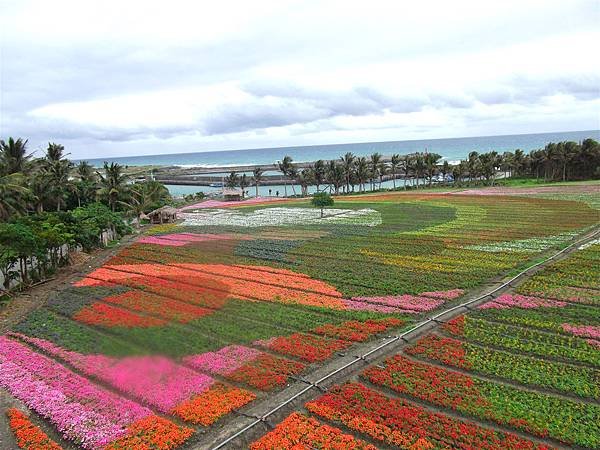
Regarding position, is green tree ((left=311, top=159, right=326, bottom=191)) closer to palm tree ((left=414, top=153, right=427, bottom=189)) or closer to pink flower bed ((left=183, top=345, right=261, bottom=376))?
palm tree ((left=414, top=153, right=427, bottom=189))

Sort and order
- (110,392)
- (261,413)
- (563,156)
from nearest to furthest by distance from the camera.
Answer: (261,413) → (110,392) → (563,156)

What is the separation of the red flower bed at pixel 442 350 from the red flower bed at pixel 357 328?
2.02 m

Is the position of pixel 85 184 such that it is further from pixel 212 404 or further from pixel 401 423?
pixel 401 423

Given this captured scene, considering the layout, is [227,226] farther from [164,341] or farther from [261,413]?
[261,413]

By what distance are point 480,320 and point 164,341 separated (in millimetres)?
15035

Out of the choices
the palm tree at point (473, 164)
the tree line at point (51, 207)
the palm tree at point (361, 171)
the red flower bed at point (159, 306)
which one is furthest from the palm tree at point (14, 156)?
the palm tree at point (473, 164)

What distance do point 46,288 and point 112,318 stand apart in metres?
10.2

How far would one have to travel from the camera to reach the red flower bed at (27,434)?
14352 mm

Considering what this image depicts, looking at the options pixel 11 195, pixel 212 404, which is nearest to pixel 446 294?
pixel 212 404

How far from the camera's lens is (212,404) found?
52.7 ft

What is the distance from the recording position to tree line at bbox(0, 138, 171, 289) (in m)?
30.6

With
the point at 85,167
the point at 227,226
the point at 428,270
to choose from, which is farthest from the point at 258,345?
the point at 85,167

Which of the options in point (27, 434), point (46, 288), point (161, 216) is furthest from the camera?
point (161, 216)

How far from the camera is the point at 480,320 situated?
22.7m
